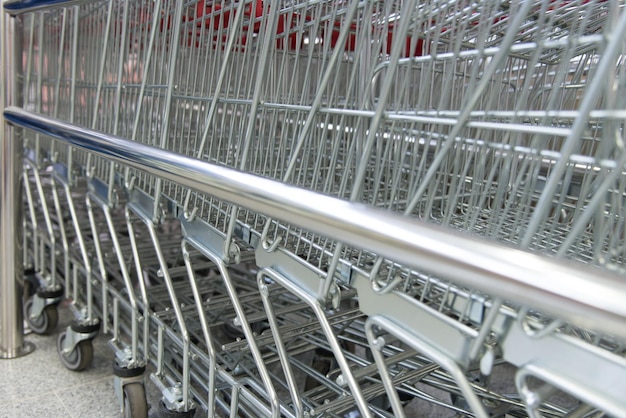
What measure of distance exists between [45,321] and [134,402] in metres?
0.70

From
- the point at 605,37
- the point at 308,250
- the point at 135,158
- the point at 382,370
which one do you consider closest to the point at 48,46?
the point at 135,158

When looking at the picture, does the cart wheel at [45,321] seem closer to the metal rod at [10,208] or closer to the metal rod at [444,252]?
the metal rod at [10,208]

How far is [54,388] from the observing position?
1599 mm

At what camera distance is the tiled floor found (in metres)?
1.50

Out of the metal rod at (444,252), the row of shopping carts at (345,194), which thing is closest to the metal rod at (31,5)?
the row of shopping carts at (345,194)

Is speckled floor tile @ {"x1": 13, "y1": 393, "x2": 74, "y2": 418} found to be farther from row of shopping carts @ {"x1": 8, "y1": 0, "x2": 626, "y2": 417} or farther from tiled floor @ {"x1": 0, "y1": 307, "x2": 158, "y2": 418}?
row of shopping carts @ {"x1": 8, "y1": 0, "x2": 626, "y2": 417}

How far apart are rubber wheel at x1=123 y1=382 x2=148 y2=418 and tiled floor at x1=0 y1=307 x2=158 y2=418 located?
0.05 metres

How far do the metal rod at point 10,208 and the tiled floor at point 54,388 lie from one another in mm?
85

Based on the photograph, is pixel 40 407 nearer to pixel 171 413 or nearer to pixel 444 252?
pixel 171 413

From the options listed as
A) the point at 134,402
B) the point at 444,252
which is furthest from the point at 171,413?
the point at 444,252

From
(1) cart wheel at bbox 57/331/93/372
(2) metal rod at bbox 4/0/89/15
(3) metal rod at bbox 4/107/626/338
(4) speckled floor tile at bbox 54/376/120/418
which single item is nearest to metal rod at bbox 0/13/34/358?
(2) metal rod at bbox 4/0/89/15

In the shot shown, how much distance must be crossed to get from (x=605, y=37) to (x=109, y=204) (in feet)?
4.28

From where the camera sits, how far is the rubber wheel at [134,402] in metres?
1.36

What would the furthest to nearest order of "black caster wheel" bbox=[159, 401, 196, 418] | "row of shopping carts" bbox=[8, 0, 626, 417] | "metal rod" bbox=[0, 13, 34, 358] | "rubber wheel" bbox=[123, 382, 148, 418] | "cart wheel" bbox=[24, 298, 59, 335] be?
"cart wheel" bbox=[24, 298, 59, 335]
"metal rod" bbox=[0, 13, 34, 358]
"rubber wheel" bbox=[123, 382, 148, 418]
"black caster wheel" bbox=[159, 401, 196, 418]
"row of shopping carts" bbox=[8, 0, 626, 417]
